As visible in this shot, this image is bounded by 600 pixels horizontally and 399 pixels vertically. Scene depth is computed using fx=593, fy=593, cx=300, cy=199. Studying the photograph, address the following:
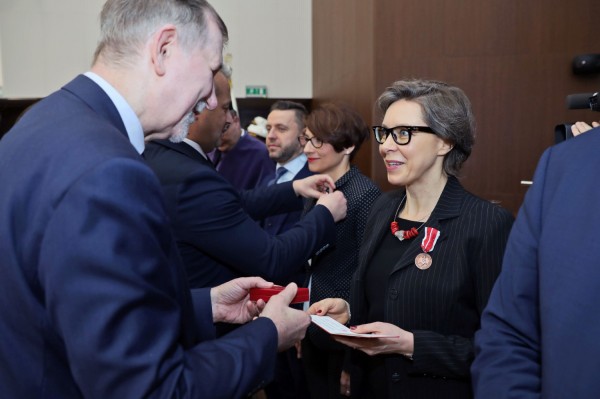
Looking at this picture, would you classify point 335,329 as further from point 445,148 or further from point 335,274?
point 335,274

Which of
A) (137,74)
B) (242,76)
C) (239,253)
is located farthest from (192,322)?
(242,76)

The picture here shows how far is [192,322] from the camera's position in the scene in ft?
4.23

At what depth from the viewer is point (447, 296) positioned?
6.61 ft

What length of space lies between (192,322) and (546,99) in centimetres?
420

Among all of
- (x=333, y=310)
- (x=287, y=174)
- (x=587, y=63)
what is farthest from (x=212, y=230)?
(x=587, y=63)

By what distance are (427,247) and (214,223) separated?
31.2 inches

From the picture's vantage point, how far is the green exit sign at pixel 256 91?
720cm

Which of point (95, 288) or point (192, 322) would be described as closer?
point (95, 288)

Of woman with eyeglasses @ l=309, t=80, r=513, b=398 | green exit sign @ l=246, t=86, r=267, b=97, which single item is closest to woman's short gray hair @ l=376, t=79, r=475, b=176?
woman with eyeglasses @ l=309, t=80, r=513, b=398

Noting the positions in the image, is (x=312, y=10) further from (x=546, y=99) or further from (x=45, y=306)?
(x=45, y=306)

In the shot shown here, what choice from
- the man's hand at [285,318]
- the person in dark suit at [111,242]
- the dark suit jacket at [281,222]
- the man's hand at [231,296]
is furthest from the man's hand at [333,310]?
the dark suit jacket at [281,222]

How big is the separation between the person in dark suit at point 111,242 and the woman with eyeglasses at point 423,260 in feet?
2.80

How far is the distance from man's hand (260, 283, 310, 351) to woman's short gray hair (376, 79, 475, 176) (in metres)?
1.12

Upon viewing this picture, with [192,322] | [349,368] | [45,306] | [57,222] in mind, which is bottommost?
[349,368]
